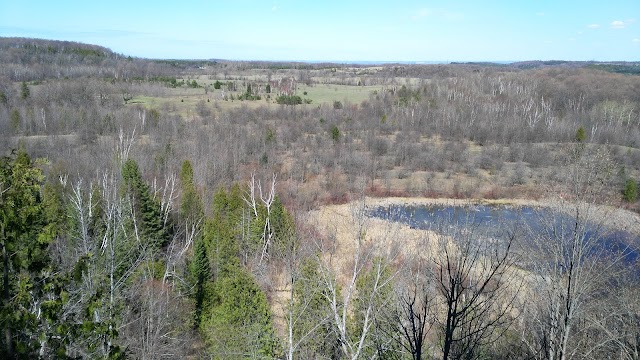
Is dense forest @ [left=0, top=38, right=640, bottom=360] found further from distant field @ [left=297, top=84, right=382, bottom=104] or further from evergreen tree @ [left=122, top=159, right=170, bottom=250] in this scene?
distant field @ [left=297, top=84, right=382, bottom=104]

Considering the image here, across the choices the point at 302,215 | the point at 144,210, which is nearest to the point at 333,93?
the point at 302,215

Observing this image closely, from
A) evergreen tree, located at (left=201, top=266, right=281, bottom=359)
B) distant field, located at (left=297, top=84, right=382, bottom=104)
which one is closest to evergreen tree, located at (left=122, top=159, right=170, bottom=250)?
evergreen tree, located at (left=201, top=266, right=281, bottom=359)

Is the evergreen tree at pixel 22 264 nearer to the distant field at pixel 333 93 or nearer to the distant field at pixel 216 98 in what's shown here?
the distant field at pixel 216 98

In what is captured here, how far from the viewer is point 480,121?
64188mm

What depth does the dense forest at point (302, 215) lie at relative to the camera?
6883 millimetres

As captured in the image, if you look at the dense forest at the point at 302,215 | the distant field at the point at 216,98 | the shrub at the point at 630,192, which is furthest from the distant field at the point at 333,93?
the shrub at the point at 630,192

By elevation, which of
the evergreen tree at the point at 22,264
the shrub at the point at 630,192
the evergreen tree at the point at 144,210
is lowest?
the shrub at the point at 630,192

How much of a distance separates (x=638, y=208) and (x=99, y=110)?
2313 inches

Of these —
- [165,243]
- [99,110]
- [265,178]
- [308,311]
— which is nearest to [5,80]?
[99,110]

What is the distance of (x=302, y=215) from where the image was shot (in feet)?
105

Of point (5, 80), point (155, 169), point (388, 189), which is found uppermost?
point (5, 80)

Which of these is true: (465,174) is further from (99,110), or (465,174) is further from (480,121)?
(99,110)

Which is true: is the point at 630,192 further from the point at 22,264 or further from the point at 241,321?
the point at 22,264

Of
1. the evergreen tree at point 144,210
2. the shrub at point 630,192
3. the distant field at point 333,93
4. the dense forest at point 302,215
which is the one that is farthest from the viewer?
the distant field at point 333,93
